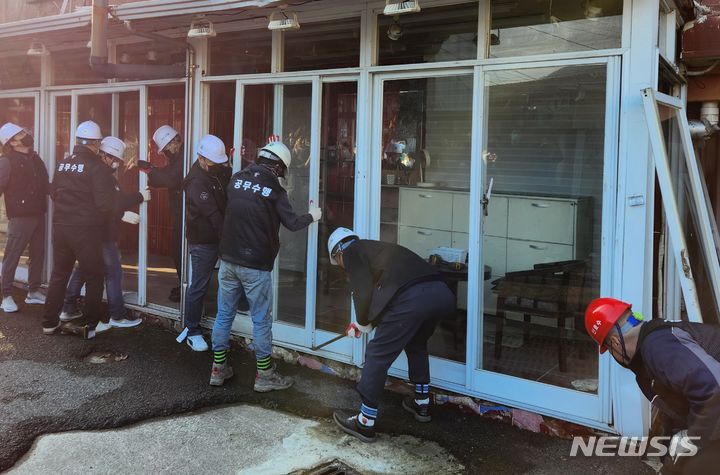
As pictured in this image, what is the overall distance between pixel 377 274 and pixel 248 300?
1.25 metres

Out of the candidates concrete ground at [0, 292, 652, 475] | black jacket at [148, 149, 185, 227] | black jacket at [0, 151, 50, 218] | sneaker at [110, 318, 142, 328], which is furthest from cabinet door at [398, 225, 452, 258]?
black jacket at [0, 151, 50, 218]

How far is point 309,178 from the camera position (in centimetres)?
523

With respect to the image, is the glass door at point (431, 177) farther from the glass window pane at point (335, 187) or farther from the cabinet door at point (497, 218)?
the glass window pane at point (335, 187)

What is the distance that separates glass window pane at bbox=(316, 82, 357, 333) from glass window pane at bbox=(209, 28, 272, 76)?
81cm

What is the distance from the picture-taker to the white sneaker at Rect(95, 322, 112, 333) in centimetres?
588

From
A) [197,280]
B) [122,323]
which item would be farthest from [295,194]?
[122,323]

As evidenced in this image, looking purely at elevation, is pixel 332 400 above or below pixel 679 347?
below

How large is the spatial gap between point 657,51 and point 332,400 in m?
3.35

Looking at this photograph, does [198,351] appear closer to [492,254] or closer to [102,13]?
[492,254]

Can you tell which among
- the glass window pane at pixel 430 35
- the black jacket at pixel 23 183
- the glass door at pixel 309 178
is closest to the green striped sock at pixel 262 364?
the glass door at pixel 309 178

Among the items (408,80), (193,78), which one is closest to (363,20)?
(408,80)

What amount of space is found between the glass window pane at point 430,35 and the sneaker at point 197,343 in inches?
119

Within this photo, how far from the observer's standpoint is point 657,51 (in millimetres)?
3656

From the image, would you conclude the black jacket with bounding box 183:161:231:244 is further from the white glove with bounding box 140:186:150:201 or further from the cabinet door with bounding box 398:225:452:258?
the cabinet door with bounding box 398:225:452:258
